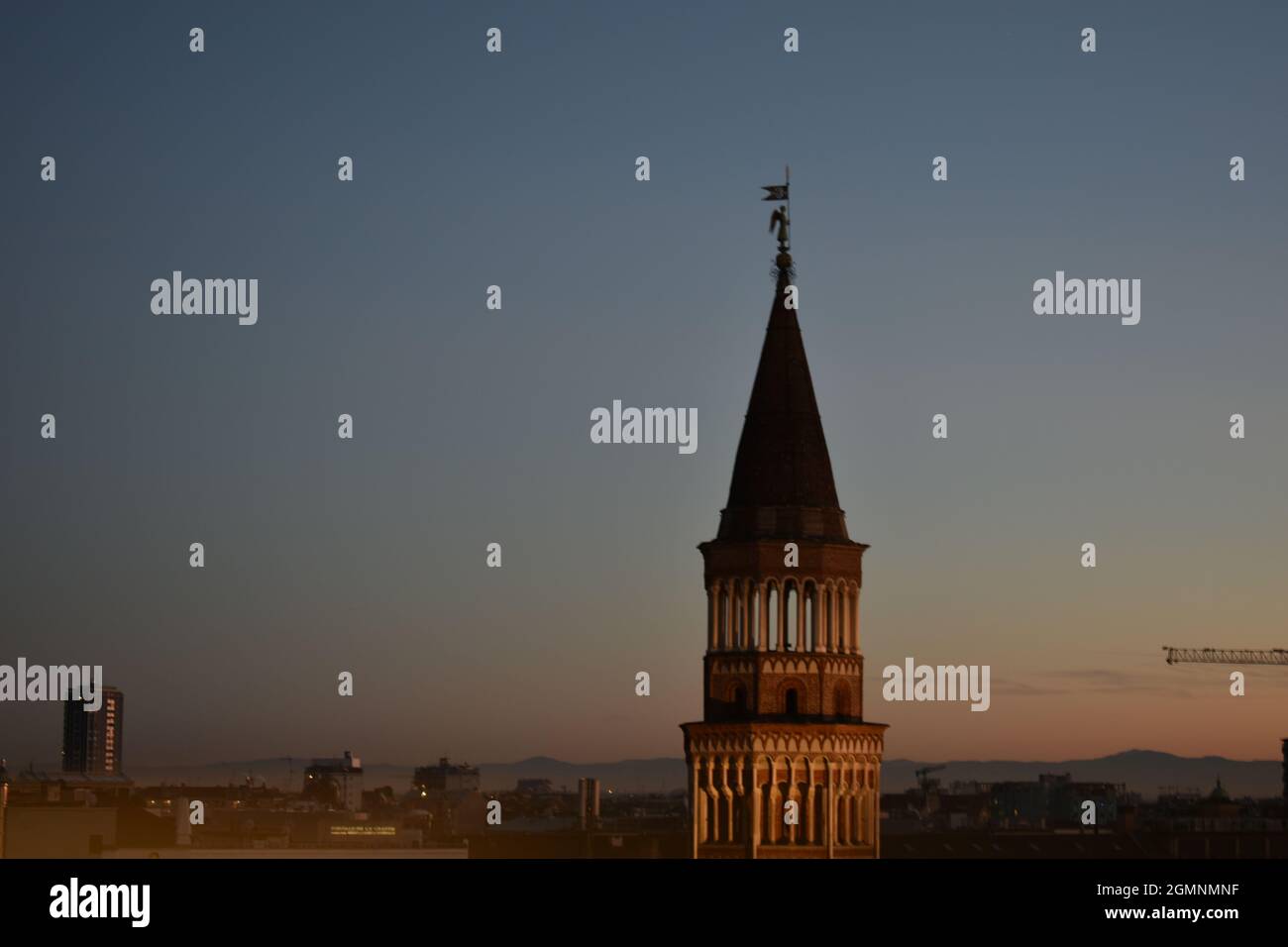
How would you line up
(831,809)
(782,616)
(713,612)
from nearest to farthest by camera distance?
(831,809) → (782,616) → (713,612)

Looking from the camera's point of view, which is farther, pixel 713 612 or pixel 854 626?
pixel 713 612

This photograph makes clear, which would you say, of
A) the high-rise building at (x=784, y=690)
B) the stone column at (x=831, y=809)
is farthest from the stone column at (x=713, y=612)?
the stone column at (x=831, y=809)

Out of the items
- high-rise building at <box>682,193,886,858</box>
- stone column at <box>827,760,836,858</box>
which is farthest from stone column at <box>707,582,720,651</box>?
stone column at <box>827,760,836,858</box>

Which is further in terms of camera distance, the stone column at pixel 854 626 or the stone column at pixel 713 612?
the stone column at pixel 713 612

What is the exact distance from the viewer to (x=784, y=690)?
327 feet

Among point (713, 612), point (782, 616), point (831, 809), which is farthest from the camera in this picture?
point (713, 612)

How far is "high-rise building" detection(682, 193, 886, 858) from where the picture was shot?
9925cm

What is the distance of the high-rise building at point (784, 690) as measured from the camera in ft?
326

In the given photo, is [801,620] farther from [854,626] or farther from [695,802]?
[695,802]

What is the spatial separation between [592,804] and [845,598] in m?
59.6

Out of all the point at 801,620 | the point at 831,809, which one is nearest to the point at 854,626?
the point at 801,620

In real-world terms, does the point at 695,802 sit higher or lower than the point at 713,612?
lower

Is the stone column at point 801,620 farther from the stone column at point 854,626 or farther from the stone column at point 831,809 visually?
the stone column at point 831,809
